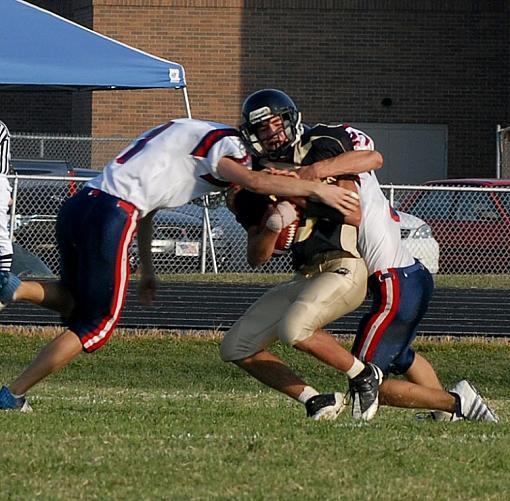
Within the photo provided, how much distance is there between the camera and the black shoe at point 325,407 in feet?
23.6

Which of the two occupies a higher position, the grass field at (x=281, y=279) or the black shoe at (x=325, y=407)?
the black shoe at (x=325, y=407)

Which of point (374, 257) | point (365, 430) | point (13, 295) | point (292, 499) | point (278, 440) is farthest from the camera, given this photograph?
point (13, 295)

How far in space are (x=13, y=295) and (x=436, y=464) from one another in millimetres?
2775

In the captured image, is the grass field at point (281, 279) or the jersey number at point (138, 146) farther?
the grass field at point (281, 279)

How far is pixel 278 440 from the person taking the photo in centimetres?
628

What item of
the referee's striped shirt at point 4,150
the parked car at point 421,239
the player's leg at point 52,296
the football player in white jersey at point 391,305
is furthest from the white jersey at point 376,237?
the parked car at point 421,239

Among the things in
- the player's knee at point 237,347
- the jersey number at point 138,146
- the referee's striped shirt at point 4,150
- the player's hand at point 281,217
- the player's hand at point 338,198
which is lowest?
the player's knee at point 237,347

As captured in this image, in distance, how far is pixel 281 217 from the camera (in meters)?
6.95

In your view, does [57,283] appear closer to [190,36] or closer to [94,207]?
[94,207]

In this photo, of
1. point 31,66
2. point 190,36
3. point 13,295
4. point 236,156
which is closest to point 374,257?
point 236,156

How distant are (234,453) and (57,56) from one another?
10349mm

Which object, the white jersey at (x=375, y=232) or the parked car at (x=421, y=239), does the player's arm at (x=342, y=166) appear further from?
the parked car at (x=421, y=239)

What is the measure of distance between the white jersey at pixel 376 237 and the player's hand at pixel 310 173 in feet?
1.24

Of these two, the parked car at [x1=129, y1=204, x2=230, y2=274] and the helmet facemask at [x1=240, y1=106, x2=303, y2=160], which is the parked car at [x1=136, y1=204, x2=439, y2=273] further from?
the helmet facemask at [x1=240, y1=106, x2=303, y2=160]
